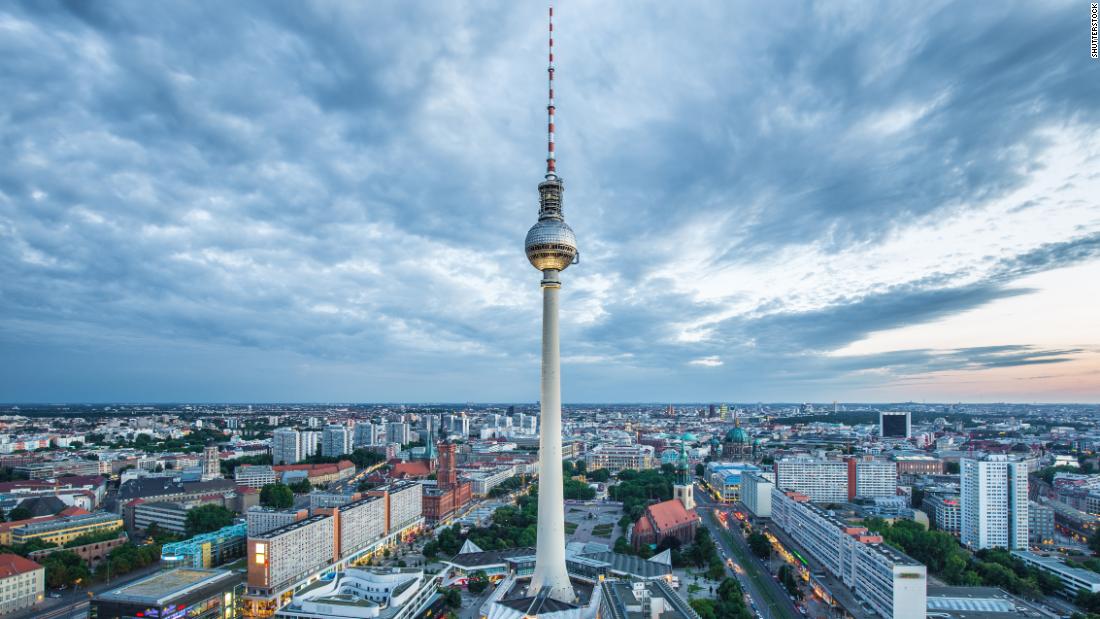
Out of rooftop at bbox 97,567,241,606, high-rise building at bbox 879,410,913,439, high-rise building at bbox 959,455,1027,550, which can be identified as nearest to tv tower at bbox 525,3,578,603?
rooftop at bbox 97,567,241,606

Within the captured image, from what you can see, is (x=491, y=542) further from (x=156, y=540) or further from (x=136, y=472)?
(x=136, y=472)

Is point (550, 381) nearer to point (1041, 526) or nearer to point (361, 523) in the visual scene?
point (361, 523)

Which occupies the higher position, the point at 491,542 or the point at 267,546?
the point at 267,546

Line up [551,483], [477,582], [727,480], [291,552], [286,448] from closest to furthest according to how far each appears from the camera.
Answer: [551,483], [477,582], [291,552], [727,480], [286,448]

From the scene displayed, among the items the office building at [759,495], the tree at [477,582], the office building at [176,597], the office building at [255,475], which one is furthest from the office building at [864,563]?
the office building at [255,475]

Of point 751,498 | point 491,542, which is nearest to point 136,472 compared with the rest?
point 491,542

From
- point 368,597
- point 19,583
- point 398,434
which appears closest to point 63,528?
point 19,583
